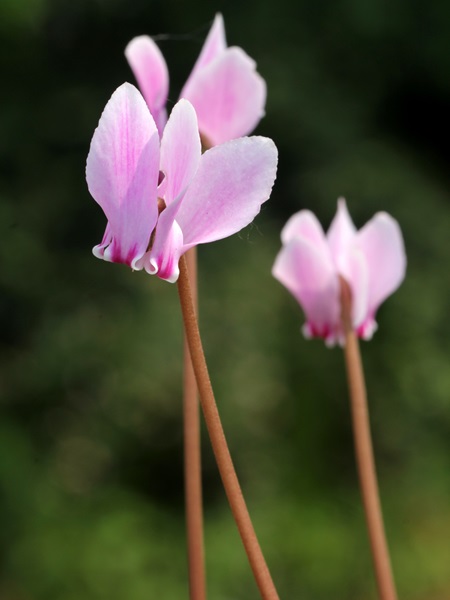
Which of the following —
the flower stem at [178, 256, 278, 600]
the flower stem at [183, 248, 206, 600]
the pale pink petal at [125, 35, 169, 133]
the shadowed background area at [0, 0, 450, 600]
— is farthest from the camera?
the shadowed background area at [0, 0, 450, 600]

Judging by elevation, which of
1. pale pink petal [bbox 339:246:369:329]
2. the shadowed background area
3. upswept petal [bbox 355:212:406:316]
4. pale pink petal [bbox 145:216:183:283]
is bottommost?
→ pale pink petal [bbox 145:216:183:283]

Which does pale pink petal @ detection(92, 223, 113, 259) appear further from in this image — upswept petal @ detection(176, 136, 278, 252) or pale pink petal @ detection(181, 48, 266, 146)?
pale pink petal @ detection(181, 48, 266, 146)

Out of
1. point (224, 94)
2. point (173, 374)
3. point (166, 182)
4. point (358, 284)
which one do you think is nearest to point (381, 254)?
point (358, 284)

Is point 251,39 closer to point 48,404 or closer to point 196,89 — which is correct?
point 48,404

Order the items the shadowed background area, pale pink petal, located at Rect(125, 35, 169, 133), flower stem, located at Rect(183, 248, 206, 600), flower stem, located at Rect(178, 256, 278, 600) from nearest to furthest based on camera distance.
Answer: flower stem, located at Rect(178, 256, 278, 600) < flower stem, located at Rect(183, 248, 206, 600) < pale pink petal, located at Rect(125, 35, 169, 133) < the shadowed background area

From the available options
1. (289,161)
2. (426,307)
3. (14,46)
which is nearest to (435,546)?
(426,307)

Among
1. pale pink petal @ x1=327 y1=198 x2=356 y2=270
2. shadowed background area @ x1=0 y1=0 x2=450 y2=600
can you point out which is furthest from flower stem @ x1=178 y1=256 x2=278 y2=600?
shadowed background area @ x1=0 y1=0 x2=450 y2=600

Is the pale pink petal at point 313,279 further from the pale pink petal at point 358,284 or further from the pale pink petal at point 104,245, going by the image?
the pale pink petal at point 104,245
